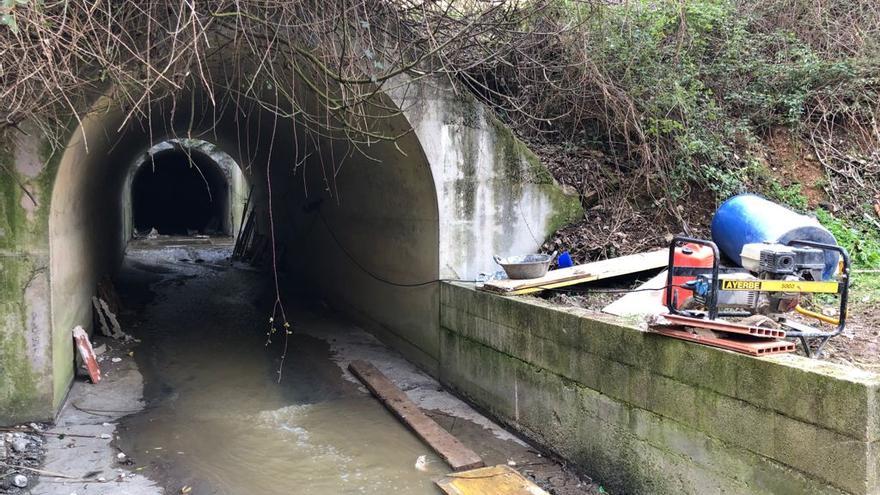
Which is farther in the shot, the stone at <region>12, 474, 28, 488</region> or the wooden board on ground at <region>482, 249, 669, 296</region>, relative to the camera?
the wooden board on ground at <region>482, 249, 669, 296</region>

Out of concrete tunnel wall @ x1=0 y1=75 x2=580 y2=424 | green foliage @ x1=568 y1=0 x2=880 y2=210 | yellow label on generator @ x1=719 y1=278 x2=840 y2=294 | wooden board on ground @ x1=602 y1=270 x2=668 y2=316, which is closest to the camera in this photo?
yellow label on generator @ x1=719 y1=278 x2=840 y2=294

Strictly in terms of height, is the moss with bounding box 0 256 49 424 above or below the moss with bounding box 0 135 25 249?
below

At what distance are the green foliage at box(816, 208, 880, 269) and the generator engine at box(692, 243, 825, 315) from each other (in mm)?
3014

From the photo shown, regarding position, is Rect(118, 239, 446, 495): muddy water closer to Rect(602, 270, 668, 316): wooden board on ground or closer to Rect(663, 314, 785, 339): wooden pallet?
Rect(602, 270, 668, 316): wooden board on ground

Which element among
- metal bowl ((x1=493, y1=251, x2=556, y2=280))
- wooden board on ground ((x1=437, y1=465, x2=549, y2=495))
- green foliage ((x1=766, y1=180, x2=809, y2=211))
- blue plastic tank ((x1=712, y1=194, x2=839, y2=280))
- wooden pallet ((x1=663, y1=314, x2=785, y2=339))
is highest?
green foliage ((x1=766, y1=180, x2=809, y2=211))

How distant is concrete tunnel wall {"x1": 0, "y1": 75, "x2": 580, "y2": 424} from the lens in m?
5.20

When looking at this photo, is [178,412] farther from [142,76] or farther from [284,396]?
[142,76]

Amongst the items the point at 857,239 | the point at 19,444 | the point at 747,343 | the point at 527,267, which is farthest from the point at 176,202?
the point at 747,343

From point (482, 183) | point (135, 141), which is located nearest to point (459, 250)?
point (482, 183)

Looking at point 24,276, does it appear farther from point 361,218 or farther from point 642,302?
point 642,302

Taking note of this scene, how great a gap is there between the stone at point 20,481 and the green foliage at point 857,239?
7766 mm

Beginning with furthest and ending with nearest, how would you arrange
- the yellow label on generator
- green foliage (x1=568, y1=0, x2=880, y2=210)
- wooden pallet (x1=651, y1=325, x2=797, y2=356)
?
green foliage (x1=568, y1=0, x2=880, y2=210) < the yellow label on generator < wooden pallet (x1=651, y1=325, x2=797, y2=356)

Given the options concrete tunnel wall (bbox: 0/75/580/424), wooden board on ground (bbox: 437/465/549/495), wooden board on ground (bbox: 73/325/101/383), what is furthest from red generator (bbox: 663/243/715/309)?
wooden board on ground (bbox: 73/325/101/383)

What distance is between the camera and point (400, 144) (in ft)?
22.3
